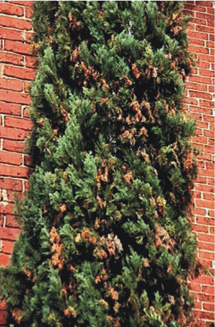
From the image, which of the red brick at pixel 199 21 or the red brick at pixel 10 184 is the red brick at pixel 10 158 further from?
the red brick at pixel 199 21

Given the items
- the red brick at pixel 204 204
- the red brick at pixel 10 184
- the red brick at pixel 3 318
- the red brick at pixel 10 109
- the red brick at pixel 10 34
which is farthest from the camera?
the red brick at pixel 204 204

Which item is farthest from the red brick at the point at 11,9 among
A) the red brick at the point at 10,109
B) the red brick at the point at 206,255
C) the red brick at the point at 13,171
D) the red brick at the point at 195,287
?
the red brick at the point at 195,287

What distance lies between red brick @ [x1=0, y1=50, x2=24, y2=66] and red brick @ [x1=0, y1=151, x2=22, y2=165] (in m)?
0.81

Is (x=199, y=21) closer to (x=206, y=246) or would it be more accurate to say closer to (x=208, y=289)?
(x=206, y=246)

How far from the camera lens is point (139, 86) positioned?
14.1 ft

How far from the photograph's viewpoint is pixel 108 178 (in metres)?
3.98

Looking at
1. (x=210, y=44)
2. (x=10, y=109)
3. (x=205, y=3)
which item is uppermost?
(x=205, y=3)

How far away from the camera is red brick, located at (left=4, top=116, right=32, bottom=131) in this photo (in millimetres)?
4996

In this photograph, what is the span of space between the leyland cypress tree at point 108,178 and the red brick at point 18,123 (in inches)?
20.4

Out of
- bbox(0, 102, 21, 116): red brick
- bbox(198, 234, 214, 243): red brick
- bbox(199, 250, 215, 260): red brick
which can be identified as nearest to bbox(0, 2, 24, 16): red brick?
bbox(0, 102, 21, 116): red brick

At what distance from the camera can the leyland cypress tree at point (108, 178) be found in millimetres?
3756

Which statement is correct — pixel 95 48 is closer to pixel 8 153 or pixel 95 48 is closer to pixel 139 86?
pixel 139 86

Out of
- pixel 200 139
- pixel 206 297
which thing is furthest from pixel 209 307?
pixel 200 139

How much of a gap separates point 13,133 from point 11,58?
0.68 metres
